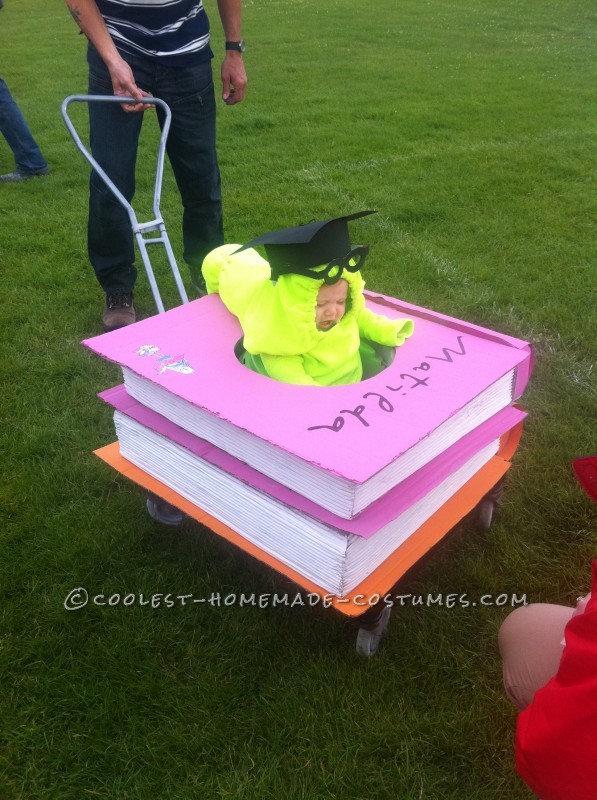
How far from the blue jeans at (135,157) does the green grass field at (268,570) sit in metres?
0.42

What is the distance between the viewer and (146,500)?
2.32 metres

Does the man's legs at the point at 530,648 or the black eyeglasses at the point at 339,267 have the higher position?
the black eyeglasses at the point at 339,267

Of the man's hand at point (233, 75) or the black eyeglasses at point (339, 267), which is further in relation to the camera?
the man's hand at point (233, 75)

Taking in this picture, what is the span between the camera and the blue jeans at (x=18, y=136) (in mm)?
5035

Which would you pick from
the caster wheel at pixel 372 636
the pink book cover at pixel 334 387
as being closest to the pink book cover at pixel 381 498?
the pink book cover at pixel 334 387

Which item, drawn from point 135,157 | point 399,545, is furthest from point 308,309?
point 135,157

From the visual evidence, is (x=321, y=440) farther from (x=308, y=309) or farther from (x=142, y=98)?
(x=142, y=98)

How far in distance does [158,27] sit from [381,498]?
2.12 m

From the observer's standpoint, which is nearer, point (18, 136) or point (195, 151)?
point (195, 151)

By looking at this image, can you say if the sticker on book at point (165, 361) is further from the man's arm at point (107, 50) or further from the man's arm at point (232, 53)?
the man's arm at point (232, 53)

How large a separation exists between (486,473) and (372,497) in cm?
65

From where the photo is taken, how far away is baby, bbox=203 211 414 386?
1636 mm

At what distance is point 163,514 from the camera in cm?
219

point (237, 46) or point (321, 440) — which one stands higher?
point (237, 46)
